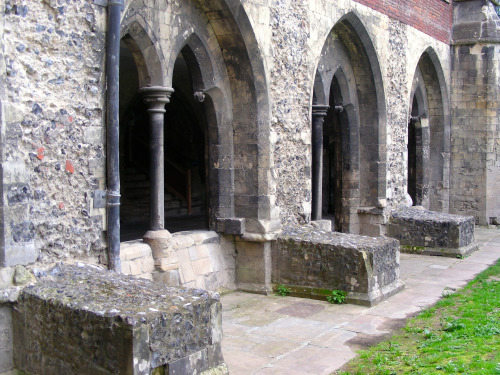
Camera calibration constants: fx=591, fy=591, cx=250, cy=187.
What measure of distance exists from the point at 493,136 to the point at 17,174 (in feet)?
37.8

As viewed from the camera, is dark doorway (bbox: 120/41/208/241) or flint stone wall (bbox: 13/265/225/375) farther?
dark doorway (bbox: 120/41/208/241)

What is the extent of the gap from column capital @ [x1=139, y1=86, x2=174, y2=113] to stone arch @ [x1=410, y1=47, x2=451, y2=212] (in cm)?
839

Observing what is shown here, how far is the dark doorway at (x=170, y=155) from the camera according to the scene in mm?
11221

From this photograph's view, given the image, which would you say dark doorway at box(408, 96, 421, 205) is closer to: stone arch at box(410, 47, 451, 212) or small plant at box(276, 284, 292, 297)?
stone arch at box(410, 47, 451, 212)

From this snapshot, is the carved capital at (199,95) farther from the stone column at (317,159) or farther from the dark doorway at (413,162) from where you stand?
the dark doorway at (413,162)

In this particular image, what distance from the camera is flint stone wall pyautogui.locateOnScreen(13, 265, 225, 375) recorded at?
11.6 ft

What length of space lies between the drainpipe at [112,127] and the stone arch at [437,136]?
9.49 m

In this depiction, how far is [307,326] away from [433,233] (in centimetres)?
494

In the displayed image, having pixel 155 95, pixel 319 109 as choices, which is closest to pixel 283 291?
pixel 155 95

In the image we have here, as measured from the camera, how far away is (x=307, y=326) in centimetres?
566

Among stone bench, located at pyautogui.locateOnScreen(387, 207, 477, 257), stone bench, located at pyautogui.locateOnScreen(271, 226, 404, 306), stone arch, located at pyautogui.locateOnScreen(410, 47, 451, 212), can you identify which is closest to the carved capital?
stone bench, located at pyautogui.locateOnScreen(271, 226, 404, 306)

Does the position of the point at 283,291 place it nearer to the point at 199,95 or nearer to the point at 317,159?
the point at 199,95

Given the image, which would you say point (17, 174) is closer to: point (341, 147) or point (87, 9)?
point (87, 9)

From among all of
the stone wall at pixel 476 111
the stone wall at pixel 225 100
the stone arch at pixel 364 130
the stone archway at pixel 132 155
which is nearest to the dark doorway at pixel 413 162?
the stone wall at pixel 225 100
